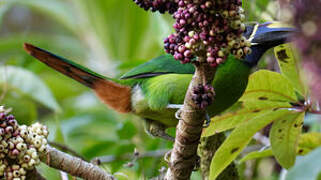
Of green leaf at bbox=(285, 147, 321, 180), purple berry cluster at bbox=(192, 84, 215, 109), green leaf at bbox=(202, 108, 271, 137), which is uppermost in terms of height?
purple berry cluster at bbox=(192, 84, 215, 109)

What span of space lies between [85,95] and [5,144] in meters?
3.07

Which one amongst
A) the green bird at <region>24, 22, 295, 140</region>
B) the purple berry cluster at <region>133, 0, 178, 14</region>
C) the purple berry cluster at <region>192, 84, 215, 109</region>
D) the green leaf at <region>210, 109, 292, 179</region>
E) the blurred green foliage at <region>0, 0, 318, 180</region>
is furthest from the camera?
the blurred green foliage at <region>0, 0, 318, 180</region>

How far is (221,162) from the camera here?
6.17ft

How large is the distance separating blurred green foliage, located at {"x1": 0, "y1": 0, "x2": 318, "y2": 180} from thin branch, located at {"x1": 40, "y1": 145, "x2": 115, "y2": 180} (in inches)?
17.4

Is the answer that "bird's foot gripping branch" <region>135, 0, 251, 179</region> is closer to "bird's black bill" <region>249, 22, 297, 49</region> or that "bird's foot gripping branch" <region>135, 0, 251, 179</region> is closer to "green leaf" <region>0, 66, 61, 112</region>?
"bird's black bill" <region>249, 22, 297, 49</region>

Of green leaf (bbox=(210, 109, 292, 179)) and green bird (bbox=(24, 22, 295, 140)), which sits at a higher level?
green bird (bbox=(24, 22, 295, 140))

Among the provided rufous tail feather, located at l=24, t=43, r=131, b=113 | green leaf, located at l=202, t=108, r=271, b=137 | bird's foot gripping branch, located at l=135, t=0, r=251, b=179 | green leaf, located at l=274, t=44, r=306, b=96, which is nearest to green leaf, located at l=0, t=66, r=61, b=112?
rufous tail feather, located at l=24, t=43, r=131, b=113

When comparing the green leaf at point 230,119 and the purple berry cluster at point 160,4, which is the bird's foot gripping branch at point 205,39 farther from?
the green leaf at point 230,119

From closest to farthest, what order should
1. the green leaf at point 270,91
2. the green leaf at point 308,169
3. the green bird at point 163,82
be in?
the green leaf at point 308,169, the green leaf at point 270,91, the green bird at point 163,82

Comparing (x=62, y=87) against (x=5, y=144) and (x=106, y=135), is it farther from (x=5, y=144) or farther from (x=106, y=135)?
(x=5, y=144)

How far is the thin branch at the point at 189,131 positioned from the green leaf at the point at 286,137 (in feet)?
1.51

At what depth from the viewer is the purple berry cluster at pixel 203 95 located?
1336 millimetres

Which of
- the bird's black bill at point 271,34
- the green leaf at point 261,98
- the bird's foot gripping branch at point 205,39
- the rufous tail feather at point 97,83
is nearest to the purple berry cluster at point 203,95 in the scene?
the bird's foot gripping branch at point 205,39

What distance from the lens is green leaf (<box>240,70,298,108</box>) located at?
1.97 metres
